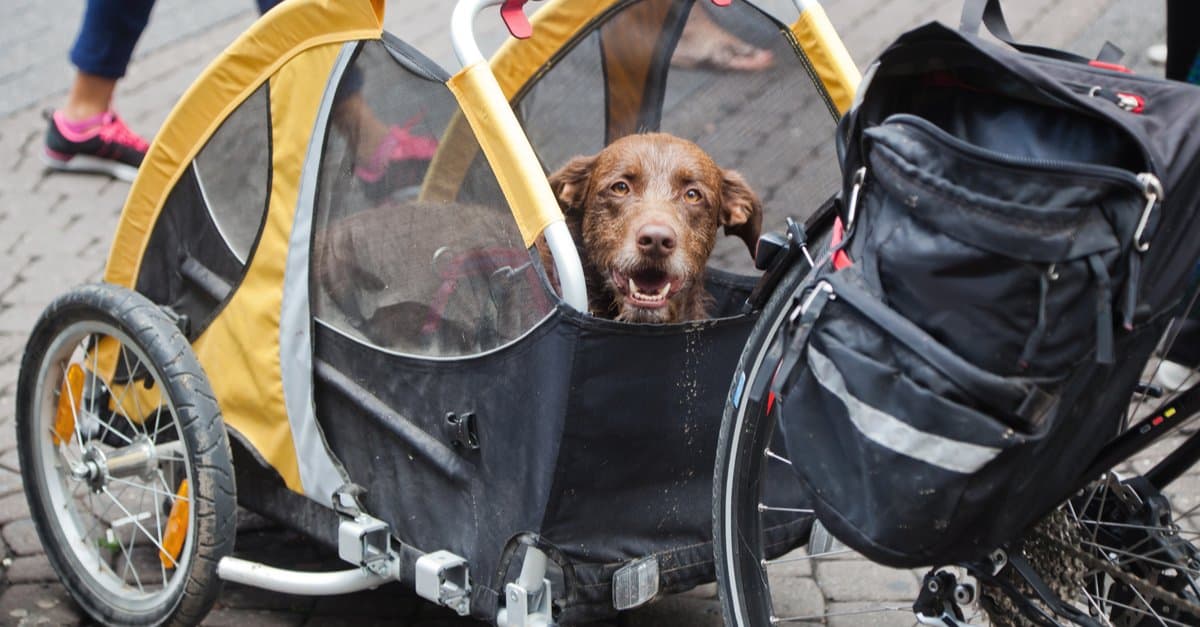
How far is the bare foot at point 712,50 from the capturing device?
138 inches

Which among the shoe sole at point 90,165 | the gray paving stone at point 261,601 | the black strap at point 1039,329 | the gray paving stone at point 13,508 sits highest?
the black strap at point 1039,329

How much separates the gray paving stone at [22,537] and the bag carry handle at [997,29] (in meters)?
2.93

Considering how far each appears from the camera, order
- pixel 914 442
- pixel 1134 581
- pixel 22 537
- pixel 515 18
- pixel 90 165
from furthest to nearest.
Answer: pixel 90 165 < pixel 22 537 < pixel 515 18 < pixel 1134 581 < pixel 914 442

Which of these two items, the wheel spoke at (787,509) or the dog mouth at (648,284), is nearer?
the wheel spoke at (787,509)

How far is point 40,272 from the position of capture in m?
5.78

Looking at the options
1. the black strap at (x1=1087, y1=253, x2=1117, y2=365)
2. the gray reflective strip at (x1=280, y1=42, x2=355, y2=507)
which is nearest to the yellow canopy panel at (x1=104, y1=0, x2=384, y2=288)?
the gray reflective strip at (x1=280, y1=42, x2=355, y2=507)

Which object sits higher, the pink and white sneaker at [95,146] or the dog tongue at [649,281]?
the dog tongue at [649,281]

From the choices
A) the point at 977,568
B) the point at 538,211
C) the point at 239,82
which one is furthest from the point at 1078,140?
the point at 239,82

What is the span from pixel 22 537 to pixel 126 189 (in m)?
2.65

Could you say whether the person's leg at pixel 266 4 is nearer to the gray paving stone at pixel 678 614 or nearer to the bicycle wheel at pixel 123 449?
the bicycle wheel at pixel 123 449

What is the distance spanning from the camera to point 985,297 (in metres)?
2.09

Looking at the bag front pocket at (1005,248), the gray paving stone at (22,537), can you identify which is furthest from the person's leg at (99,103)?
the bag front pocket at (1005,248)

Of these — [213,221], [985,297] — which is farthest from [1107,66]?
[213,221]

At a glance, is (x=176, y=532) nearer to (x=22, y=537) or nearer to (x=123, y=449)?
(x=123, y=449)
